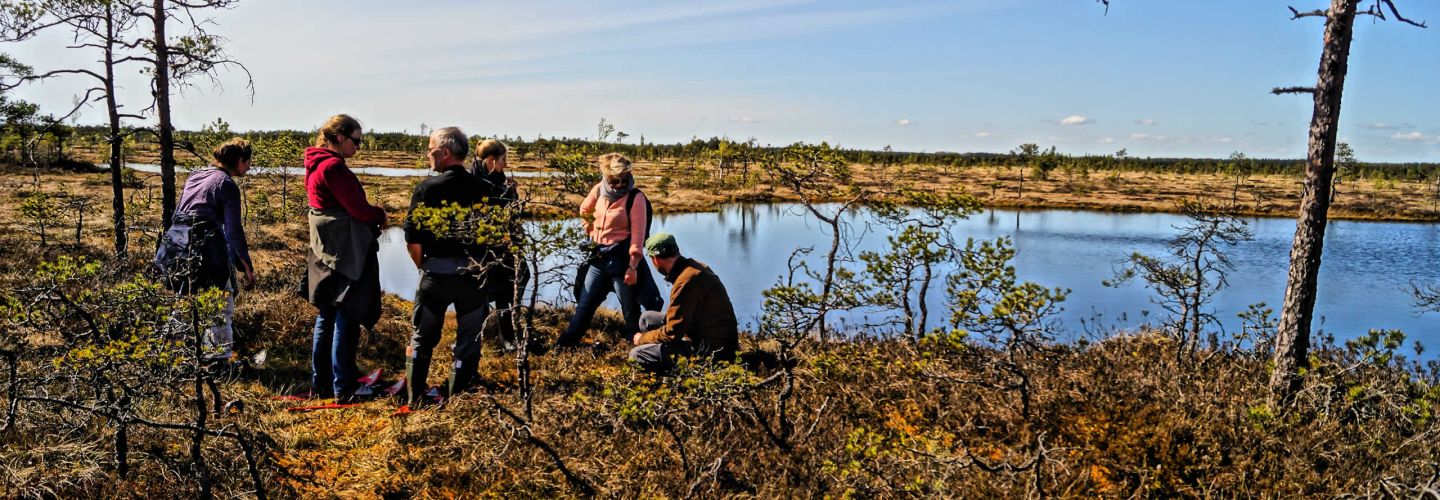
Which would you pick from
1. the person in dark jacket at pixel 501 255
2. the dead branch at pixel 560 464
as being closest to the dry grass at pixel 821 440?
the dead branch at pixel 560 464

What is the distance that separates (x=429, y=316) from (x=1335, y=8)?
577cm

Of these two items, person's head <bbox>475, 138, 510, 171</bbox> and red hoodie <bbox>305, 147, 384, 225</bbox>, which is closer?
red hoodie <bbox>305, 147, 384, 225</bbox>

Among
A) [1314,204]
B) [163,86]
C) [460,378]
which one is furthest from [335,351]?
[1314,204]

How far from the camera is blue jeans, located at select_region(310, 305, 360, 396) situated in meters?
4.80

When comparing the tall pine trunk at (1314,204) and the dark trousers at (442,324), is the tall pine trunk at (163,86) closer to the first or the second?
the dark trousers at (442,324)

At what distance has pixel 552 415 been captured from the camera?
4.58 metres

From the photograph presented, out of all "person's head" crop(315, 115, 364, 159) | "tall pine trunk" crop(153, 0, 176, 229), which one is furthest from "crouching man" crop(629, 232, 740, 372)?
"tall pine trunk" crop(153, 0, 176, 229)

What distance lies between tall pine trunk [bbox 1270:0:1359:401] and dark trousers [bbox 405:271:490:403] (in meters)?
5.05

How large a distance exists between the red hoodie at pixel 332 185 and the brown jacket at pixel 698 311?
1926 mm

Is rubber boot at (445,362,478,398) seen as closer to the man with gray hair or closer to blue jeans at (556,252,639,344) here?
the man with gray hair

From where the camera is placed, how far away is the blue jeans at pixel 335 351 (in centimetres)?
480

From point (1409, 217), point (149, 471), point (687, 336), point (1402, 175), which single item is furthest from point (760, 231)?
point (1402, 175)

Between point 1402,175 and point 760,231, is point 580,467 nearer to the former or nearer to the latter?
point 760,231

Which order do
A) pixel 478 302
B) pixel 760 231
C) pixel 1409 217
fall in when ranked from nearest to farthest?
pixel 478 302 < pixel 760 231 < pixel 1409 217
